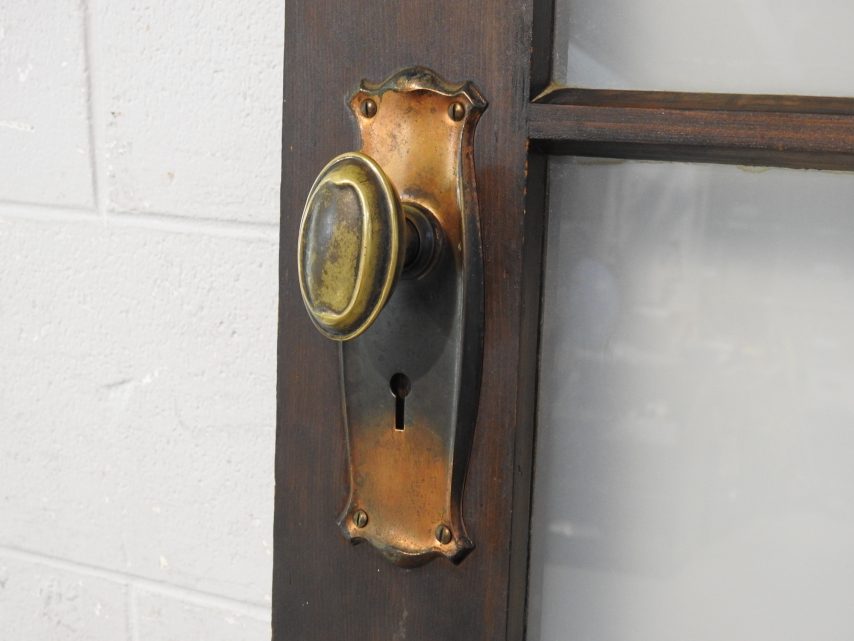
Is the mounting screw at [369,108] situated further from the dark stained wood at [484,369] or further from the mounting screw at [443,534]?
the mounting screw at [443,534]

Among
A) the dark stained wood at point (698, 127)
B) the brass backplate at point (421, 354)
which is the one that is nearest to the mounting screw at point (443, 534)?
the brass backplate at point (421, 354)

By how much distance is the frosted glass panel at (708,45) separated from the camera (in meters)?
0.43

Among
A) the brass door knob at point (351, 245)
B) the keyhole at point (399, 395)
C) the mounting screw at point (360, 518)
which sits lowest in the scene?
the mounting screw at point (360, 518)

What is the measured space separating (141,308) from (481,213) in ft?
1.02

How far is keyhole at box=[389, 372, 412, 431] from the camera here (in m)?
0.45

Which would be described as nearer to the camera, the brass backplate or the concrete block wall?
the brass backplate

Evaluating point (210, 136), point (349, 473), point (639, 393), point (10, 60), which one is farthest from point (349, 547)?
point (10, 60)

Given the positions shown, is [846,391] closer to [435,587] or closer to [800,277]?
[800,277]

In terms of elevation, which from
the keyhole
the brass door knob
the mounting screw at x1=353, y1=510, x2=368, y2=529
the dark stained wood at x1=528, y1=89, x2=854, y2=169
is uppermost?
the dark stained wood at x1=528, y1=89, x2=854, y2=169

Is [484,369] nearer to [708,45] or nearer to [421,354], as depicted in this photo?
[421,354]

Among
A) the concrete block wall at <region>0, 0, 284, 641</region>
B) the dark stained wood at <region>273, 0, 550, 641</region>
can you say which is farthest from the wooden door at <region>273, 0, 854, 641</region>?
the concrete block wall at <region>0, 0, 284, 641</region>

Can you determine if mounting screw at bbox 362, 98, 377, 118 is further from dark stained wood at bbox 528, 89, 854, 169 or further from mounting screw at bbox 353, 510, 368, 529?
mounting screw at bbox 353, 510, 368, 529

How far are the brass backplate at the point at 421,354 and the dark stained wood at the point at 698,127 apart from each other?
4cm

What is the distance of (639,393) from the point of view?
0.49m
